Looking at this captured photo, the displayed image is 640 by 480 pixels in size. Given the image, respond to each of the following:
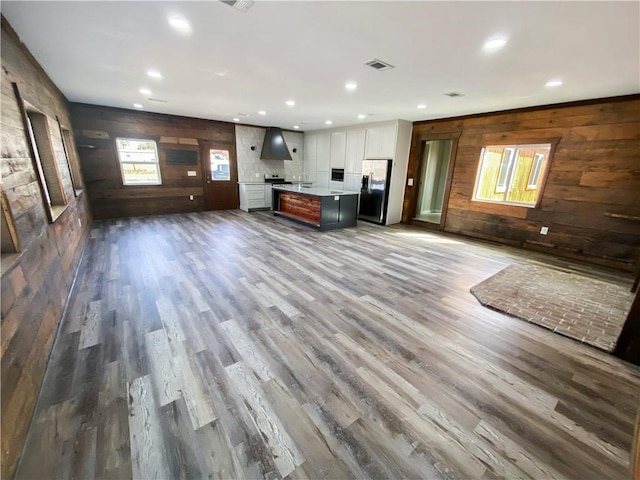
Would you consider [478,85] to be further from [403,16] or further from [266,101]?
[266,101]

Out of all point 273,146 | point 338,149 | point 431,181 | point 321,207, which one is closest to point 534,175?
point 431,181

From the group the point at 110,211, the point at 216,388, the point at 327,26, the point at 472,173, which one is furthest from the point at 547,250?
the point at 110,211

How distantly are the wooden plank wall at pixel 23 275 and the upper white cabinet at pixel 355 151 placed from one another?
19.7ft

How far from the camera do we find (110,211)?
242 inches

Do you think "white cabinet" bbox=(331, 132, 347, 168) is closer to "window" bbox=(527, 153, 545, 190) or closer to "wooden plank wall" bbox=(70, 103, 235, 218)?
"wooden plank wall" bbox=(70, 103, 235, 218)

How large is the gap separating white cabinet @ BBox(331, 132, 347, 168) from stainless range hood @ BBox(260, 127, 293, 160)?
1.50 meters

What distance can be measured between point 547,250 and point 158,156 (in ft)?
28.9

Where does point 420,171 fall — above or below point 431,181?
above

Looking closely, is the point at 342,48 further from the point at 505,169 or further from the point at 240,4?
the point at 505,169

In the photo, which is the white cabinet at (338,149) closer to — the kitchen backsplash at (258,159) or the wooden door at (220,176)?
the kitchen backsplash at (258,159)

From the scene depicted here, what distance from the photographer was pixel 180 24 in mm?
2188

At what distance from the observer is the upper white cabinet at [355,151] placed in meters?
6.96

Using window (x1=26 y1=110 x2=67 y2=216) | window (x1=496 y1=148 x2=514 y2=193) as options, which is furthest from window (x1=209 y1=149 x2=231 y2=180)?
window (x1=496 y1=148 x2=514 y2=193)

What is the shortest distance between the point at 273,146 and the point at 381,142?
3.41 metres
